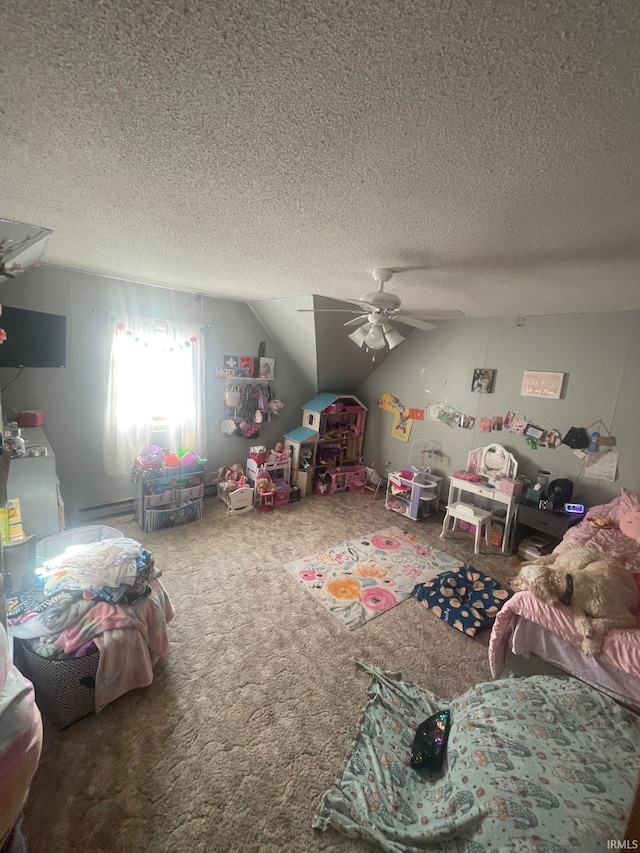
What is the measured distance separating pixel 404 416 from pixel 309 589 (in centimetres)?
257

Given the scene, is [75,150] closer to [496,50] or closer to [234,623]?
[496,50]

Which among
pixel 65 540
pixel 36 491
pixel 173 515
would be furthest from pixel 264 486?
pixel 36 491

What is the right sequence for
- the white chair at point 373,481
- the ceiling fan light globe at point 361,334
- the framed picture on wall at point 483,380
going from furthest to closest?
the white chair at point 373,481 → the framed picture on wall at point 483,380 → the ceiling fan light globe at point 361,334

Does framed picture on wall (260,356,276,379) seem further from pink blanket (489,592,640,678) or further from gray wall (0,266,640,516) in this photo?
pink blanket (489,592,640,678)

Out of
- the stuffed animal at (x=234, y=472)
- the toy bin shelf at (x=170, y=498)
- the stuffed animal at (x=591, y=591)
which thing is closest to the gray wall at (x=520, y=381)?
the stuffed animal at (x=591, y=591)

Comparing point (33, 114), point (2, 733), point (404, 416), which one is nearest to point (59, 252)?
point (33, 114)

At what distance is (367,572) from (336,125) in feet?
9.40

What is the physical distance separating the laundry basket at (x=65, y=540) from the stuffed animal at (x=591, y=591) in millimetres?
2599

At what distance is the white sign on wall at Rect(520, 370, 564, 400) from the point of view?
3215 millimetres

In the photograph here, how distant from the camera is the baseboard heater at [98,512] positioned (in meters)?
3.34

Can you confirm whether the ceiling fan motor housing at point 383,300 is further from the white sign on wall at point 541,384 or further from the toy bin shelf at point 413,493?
the toy bin shelf at point 413,493

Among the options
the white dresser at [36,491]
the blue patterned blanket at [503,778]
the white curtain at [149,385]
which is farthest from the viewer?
the white curtain at [149,385]

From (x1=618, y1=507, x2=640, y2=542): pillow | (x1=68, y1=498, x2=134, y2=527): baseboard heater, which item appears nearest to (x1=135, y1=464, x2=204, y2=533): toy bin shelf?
(x1=68, y1=498, x2=134, y2=527): baseboard heater

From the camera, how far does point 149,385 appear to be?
3518 mm
